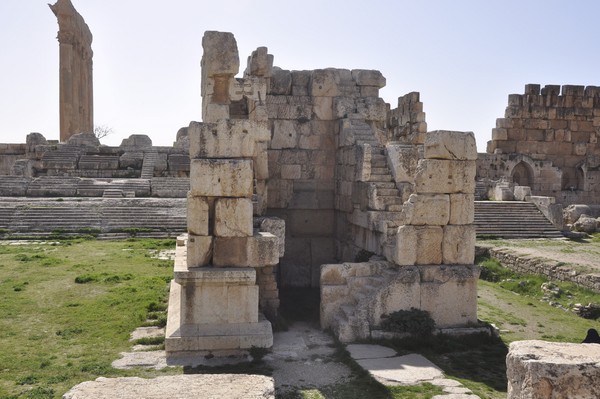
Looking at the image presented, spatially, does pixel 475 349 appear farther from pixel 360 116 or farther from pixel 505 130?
pixel 505 130

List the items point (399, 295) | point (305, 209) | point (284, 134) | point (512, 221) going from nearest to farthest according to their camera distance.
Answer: point (399, 295)
point (284, 134)
point (305, 209)
point (512, 221)

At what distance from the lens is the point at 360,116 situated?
11258 mm

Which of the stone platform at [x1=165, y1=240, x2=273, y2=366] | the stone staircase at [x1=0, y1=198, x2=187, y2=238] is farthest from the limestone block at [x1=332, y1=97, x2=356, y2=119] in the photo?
the stone staircase at [x1=0, y1=198, x2=187, y2=238]

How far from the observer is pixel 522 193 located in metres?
20.6

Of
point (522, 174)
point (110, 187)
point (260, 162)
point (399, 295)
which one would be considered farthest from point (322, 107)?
point (522, 174)

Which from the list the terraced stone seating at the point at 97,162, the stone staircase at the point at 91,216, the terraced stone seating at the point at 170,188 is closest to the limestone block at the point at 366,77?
the stone staircase at the point at 91,216

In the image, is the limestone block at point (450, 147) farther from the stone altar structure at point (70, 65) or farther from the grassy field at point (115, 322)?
the stone altar structure at point (70, 65)

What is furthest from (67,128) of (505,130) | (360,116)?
(360,116)

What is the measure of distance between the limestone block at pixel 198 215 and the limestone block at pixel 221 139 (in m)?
0.60

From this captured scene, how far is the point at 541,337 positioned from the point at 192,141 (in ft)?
18.9

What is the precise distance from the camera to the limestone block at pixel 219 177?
24.4 feet

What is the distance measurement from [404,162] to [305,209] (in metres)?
2.87

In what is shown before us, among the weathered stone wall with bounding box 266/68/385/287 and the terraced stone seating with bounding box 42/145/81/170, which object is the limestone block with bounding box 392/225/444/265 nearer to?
the weathered stone wall with bounding box 266/68/385/287

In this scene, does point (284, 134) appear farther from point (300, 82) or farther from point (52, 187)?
point (52, 187)
